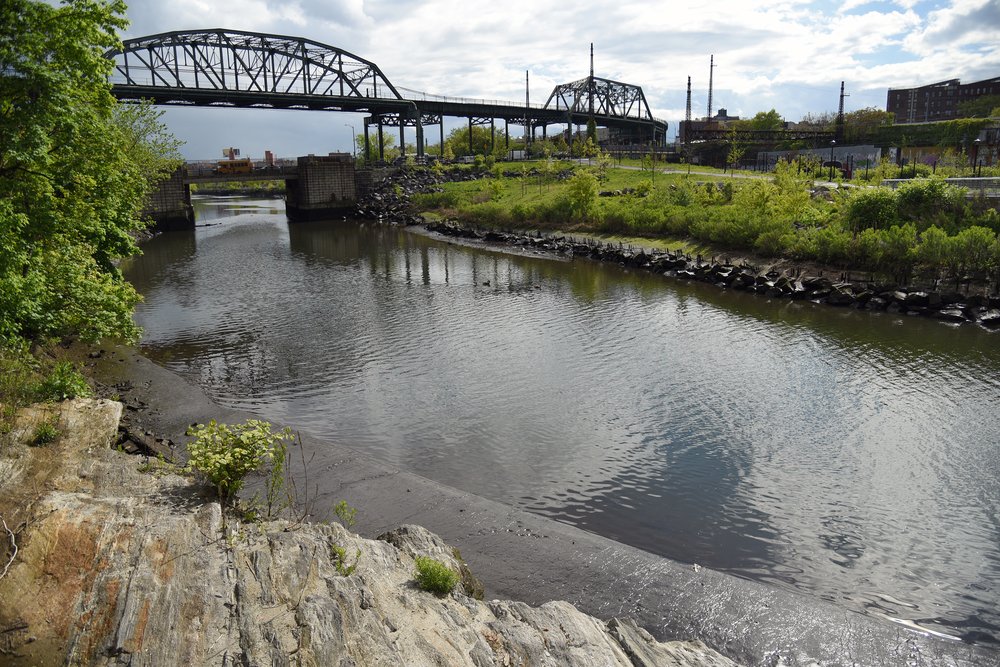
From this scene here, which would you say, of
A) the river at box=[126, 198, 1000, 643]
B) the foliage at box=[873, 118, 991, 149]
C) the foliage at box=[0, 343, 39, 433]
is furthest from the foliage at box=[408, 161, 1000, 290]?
the foliage at box=[873, 118, 991, 149]

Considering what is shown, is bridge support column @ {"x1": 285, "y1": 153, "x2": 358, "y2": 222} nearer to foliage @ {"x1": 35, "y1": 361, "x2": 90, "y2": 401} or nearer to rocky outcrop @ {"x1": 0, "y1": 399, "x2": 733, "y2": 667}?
foliage @ {"x1": 35, "y1": 361, "x2": 90, "y2": 401}

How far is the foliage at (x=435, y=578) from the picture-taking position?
10500mm

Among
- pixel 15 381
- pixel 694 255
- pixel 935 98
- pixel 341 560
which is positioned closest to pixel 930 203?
pixel 694 255

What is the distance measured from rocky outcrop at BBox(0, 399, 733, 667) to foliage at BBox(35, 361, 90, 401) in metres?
5.50

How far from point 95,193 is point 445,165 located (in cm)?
9062

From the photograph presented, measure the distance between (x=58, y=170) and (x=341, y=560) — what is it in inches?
522

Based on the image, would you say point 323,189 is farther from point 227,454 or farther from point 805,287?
point 227,454

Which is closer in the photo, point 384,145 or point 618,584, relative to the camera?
point 618,584

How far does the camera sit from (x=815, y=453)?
18.1m

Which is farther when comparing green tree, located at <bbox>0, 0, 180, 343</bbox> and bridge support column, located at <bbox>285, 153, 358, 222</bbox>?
bridge support column, located at <bbox>285, 153, 358, 222</bbox>

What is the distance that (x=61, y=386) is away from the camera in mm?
17750

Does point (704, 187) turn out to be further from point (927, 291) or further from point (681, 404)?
point (681, 404)

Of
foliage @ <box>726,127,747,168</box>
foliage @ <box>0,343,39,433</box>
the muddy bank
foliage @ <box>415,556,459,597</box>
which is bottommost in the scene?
the muddy bank

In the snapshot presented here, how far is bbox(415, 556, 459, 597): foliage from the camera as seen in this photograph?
413 inches
